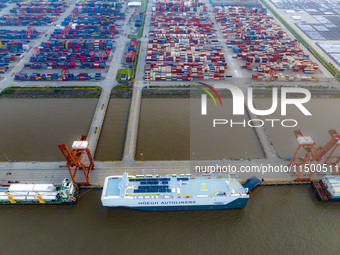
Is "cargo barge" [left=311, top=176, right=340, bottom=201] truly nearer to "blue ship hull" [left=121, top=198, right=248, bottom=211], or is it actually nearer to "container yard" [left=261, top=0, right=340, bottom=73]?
"blue ship hull" [left=121, top=198, right=248, bottom=211]

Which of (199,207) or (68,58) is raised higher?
(68,58)

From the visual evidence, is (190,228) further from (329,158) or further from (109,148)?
(329,158)

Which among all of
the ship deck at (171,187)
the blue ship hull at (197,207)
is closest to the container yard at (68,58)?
the ship deck at (171,187)

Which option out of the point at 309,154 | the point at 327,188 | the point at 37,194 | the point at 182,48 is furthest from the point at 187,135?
the point at 182,48

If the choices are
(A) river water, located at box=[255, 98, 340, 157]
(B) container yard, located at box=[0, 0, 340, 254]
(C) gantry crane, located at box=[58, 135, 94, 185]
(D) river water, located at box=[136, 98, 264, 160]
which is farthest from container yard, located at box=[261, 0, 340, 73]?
(C) gantry crane, located at box=[58, 135, 94, 185]

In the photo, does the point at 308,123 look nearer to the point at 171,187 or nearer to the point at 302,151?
the point at 302,151
